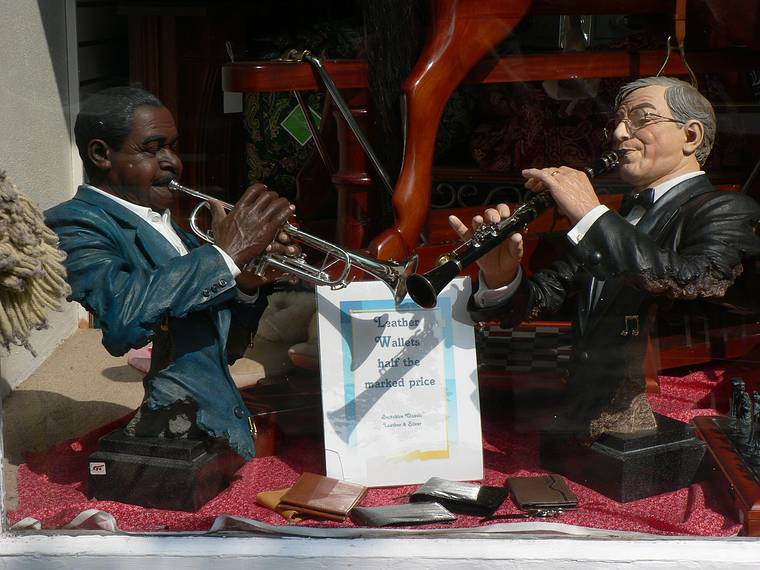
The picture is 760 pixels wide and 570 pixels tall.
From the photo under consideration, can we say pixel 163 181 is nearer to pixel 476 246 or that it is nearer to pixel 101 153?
pixel 101 153

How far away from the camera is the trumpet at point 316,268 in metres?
2.44

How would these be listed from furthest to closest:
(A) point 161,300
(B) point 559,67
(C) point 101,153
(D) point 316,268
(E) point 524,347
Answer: (E) point 524,347 → (B) point 559,67 → (D) point 316,268 → (C) point 101,153 → (A) point 161,300

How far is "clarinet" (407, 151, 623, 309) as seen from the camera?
2.35 m

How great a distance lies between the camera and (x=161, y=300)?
2279mm

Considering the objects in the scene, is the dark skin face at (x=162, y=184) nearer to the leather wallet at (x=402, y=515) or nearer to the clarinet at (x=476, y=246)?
the clarinet at (x=476, y=246)

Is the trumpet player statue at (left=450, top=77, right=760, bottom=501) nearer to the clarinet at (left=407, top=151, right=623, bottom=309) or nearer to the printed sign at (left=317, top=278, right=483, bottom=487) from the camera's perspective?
the clarinet at (left=407, top=151, right=623, bottom=309)

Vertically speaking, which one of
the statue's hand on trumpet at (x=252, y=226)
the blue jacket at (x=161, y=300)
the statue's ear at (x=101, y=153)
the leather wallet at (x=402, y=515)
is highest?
the statue's ear at (x=101, y=153)

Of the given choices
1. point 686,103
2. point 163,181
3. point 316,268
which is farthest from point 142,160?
point 686,103

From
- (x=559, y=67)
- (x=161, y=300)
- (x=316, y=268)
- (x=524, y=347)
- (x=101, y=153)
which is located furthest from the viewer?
(x=524, y=347)

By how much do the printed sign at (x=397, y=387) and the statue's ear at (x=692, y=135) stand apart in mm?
651

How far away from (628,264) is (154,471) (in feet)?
4.14

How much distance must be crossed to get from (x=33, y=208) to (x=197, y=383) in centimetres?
58

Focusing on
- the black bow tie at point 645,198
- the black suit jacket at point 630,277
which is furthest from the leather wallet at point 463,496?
the black bow tie at point 645,198

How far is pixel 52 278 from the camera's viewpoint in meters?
2.19
